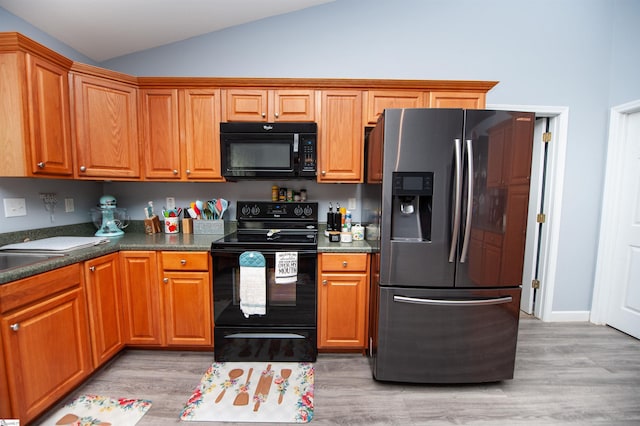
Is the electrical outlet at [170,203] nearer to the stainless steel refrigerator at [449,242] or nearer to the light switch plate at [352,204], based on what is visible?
the light switch plate at [352,204]

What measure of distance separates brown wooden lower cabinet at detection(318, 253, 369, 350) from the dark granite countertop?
0.08 metres

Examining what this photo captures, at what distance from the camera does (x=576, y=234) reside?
7.94 feet

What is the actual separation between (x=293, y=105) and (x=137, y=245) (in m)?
1.60

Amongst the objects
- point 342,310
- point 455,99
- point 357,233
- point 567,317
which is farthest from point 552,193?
point 342,310

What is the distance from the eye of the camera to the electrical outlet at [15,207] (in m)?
1.64

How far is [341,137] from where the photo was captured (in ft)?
6.65

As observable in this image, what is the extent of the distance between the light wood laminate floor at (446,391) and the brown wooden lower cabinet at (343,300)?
169mm

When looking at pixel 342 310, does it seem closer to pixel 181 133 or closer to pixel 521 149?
pixel 521 149

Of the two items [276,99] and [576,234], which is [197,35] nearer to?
[276,99]

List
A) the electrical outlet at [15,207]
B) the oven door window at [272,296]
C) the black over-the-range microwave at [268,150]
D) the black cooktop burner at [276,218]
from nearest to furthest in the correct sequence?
the electrical outlet at [15,207] < the oven door window at [272,296] < the black over-the-range microwave at [268,150] < the black cooktop burner at [276,218]

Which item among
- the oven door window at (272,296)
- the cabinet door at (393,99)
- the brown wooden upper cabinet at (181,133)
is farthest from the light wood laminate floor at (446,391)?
the cabinet door at (393,99)

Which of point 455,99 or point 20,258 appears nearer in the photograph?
point 20,258

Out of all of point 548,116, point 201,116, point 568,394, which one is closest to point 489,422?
point 568,394

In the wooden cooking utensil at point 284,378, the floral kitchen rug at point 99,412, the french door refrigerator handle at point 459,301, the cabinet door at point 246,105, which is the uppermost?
the cabinet door at point 246,105
